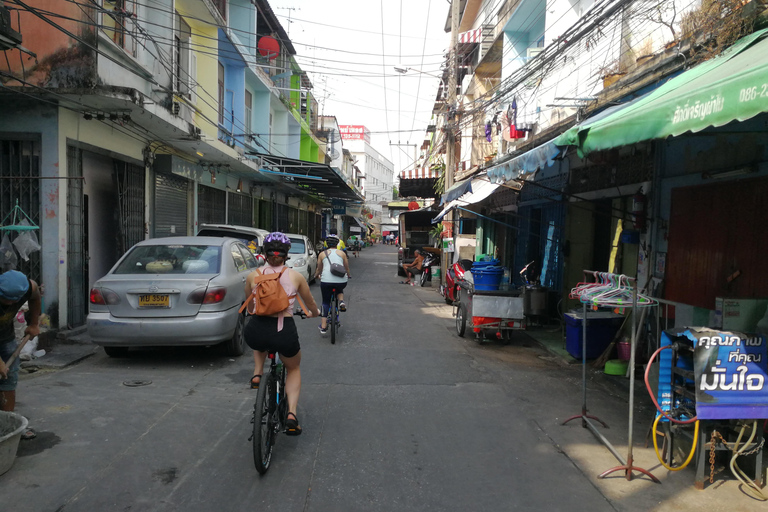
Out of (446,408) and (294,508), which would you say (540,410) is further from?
(294,508)

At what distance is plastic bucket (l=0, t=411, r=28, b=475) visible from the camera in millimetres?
3578

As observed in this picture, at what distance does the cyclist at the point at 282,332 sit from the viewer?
4.04m

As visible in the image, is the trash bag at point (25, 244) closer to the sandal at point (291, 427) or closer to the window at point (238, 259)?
the window at point (238, 259)

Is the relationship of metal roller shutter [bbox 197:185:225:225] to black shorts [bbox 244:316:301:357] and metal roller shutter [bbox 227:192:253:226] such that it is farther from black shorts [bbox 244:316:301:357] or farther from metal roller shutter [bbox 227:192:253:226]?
black shorts [bbox 244:316:301:357]

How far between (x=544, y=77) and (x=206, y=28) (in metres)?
9.25

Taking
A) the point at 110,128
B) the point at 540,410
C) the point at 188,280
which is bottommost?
the point at 540,410

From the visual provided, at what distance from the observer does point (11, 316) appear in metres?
4.26

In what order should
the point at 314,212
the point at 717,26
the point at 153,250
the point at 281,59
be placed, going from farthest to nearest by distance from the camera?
the point at 314,212
the point at 281,59
the point at 153,250
the point at 717,26

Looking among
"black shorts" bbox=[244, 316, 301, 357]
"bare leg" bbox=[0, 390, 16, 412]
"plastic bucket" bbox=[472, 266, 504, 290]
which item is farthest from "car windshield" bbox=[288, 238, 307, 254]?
"black shorts" bbox=[244, 316, 301, 357]

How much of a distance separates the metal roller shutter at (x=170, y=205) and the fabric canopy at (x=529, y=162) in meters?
8.73

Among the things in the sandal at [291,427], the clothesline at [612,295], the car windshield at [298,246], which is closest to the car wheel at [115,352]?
the sandal at [291,427]

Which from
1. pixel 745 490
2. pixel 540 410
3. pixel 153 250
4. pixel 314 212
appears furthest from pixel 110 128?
pixel 314 212

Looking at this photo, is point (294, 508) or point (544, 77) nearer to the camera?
point (294, 508)

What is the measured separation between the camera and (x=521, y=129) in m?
12.0
